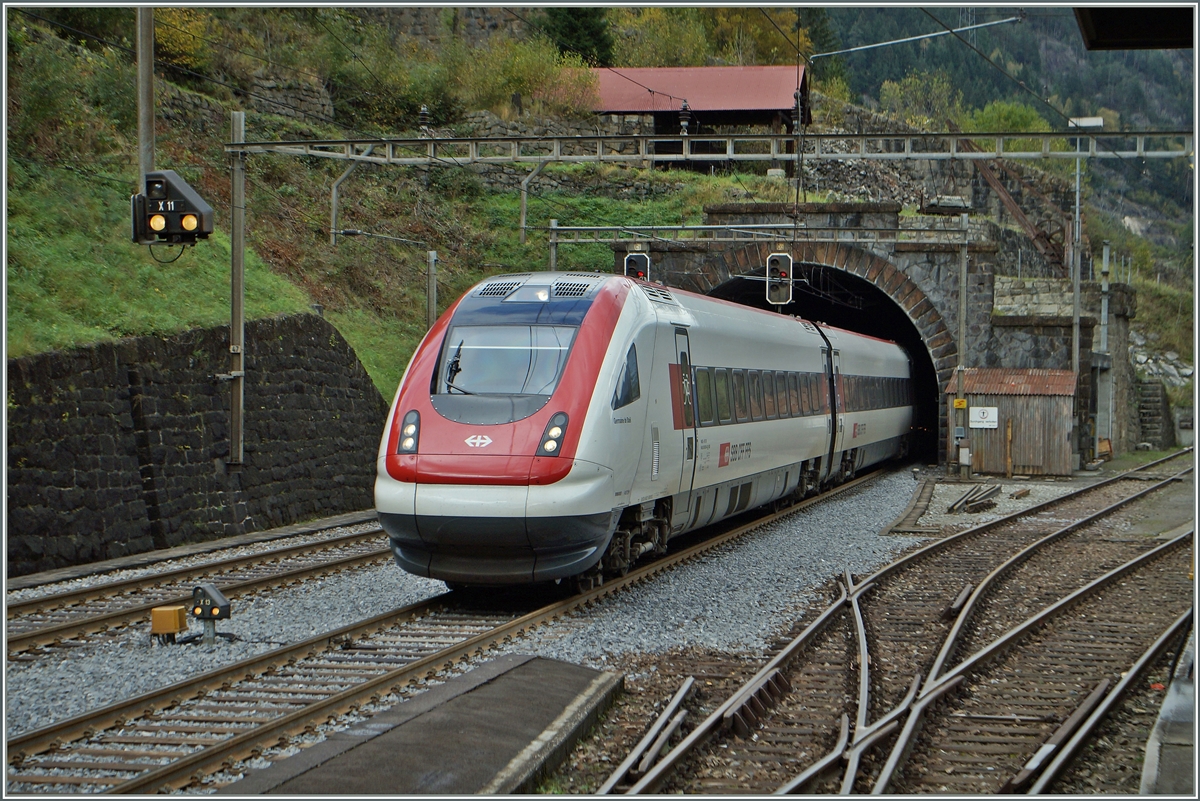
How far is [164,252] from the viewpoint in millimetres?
17844

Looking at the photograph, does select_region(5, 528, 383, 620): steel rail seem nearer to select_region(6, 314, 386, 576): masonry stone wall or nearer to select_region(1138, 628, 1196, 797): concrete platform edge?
select_region(6, 314, 386, 576): masonry stone wall

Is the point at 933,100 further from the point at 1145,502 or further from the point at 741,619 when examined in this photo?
the point at 741,619

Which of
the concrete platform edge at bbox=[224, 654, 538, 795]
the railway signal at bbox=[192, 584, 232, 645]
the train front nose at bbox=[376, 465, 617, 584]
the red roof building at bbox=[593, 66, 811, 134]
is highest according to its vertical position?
the red roof building at bbox=[593, 66, 811, 134]

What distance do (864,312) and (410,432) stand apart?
31.3 metres

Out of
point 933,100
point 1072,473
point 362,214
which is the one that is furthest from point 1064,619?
point 933,100

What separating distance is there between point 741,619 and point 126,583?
18.8ft

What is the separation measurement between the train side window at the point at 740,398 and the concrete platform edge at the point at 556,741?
703cm

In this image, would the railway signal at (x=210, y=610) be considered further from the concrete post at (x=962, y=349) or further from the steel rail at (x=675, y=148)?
the concrete post at (x=962, y=349)

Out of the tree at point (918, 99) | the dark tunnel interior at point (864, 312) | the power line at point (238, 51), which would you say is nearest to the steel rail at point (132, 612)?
the power line at point (238, 51)

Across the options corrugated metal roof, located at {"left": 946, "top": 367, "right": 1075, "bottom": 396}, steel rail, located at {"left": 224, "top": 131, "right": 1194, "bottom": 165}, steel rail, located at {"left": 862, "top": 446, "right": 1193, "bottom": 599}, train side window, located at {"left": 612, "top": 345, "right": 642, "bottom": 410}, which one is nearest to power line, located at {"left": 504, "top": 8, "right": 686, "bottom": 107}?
steel rail, located at {"left": 224, "top": 131, "right": 1194, "bottom": 165}

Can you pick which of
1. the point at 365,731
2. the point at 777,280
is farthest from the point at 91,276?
the point at 777,280

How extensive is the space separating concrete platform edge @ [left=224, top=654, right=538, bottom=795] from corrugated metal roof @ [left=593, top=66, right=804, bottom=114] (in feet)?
133

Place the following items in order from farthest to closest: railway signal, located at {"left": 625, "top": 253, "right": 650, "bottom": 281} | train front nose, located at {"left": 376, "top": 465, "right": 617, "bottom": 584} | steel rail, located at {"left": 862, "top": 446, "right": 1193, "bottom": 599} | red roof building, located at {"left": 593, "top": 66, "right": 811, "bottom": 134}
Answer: red roof building, located at {"left": 593, "top": 66, "right": 811, "bottom": 134} < railway signal, located at {"left": 625, "top": 253, "right": 650, "bottom": 281} < steel rail, located at {"left": 862, "top": 446, "right": 1193, "bottom": 599} < train front nose, located at {"left": 376, "top": 465, "right": 617, "bottom": 584}

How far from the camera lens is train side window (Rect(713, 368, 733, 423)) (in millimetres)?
14102
